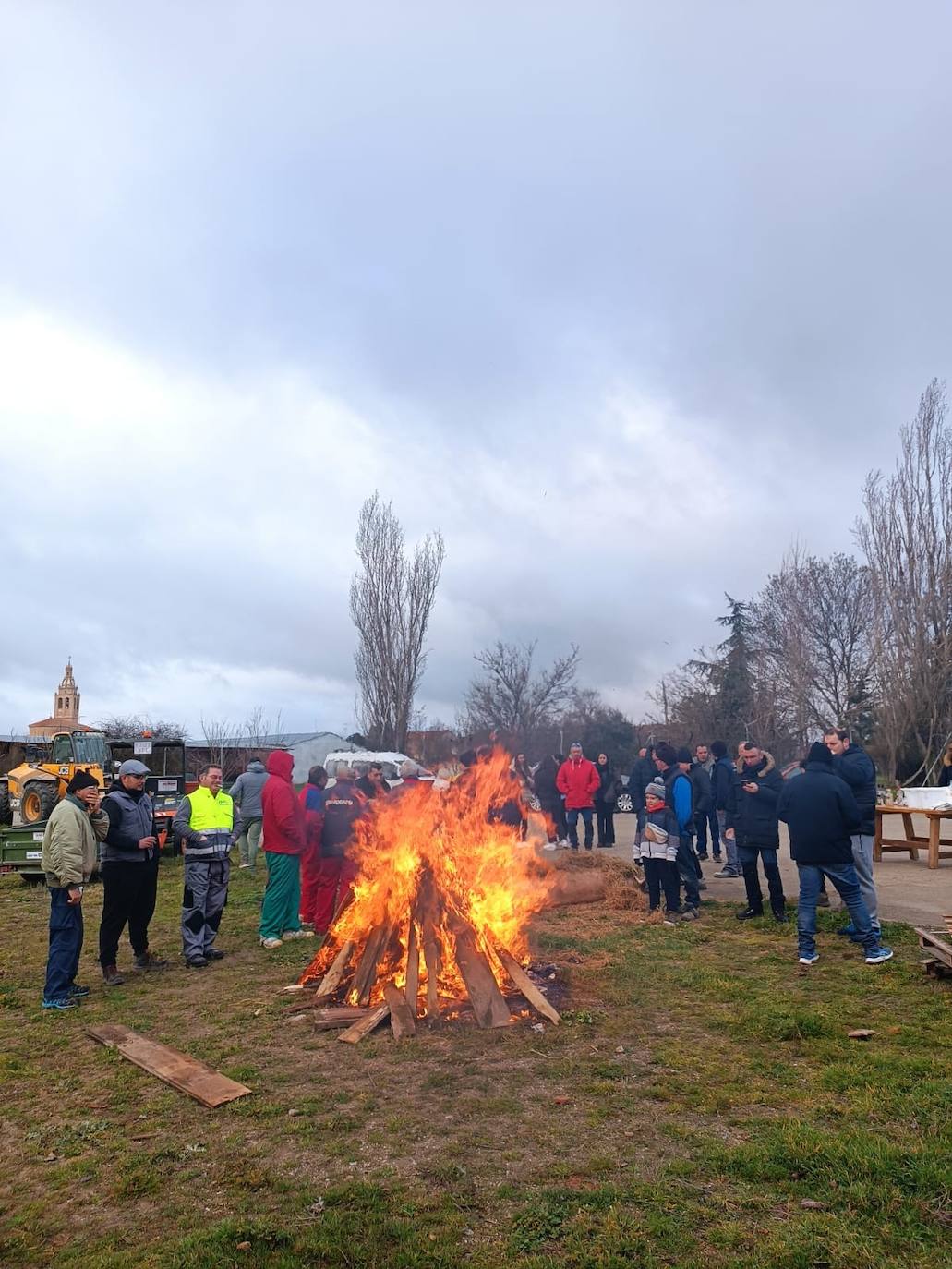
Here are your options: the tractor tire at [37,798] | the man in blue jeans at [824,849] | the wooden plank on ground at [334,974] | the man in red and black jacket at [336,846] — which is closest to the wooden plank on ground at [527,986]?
the wooden plank on ground at [334,974]

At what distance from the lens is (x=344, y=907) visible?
788 centimetres

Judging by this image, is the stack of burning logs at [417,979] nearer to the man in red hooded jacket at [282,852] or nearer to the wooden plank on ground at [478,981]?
the wooden plank on ground at [478,981]

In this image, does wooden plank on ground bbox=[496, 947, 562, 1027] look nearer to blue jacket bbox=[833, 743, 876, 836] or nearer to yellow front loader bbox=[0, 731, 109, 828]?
blue jacket bbox=[833, 743, 876, 836]

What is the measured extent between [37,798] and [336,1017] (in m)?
13.1

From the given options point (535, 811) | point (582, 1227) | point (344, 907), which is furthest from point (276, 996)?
point (535, 811)

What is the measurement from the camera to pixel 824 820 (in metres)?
7.25

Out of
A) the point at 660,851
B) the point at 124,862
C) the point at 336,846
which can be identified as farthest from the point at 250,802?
the point at 660,851

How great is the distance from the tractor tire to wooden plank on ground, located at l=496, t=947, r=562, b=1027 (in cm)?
1272

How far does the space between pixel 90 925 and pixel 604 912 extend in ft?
20.8

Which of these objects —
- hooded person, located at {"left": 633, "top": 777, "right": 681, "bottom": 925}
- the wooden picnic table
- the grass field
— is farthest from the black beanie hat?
the wooden picnic table

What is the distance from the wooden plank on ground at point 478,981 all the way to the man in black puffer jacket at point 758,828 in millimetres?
3834

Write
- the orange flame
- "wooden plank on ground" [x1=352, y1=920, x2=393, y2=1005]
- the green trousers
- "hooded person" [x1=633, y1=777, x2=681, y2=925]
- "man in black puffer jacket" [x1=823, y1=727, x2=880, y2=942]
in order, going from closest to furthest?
"wooden plank on ground" [x1=352, y1=920, x2=393, y2=1005] → the orange flame → "man in black puffer jacket" [x1=823, y1=727, x2=880, y2=942] → the green trousers → "hooded person" [x1=633, y1=777, x2=681, y2=925]

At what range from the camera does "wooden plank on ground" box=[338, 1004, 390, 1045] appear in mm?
5906

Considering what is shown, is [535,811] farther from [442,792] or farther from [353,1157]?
[353,1157]
